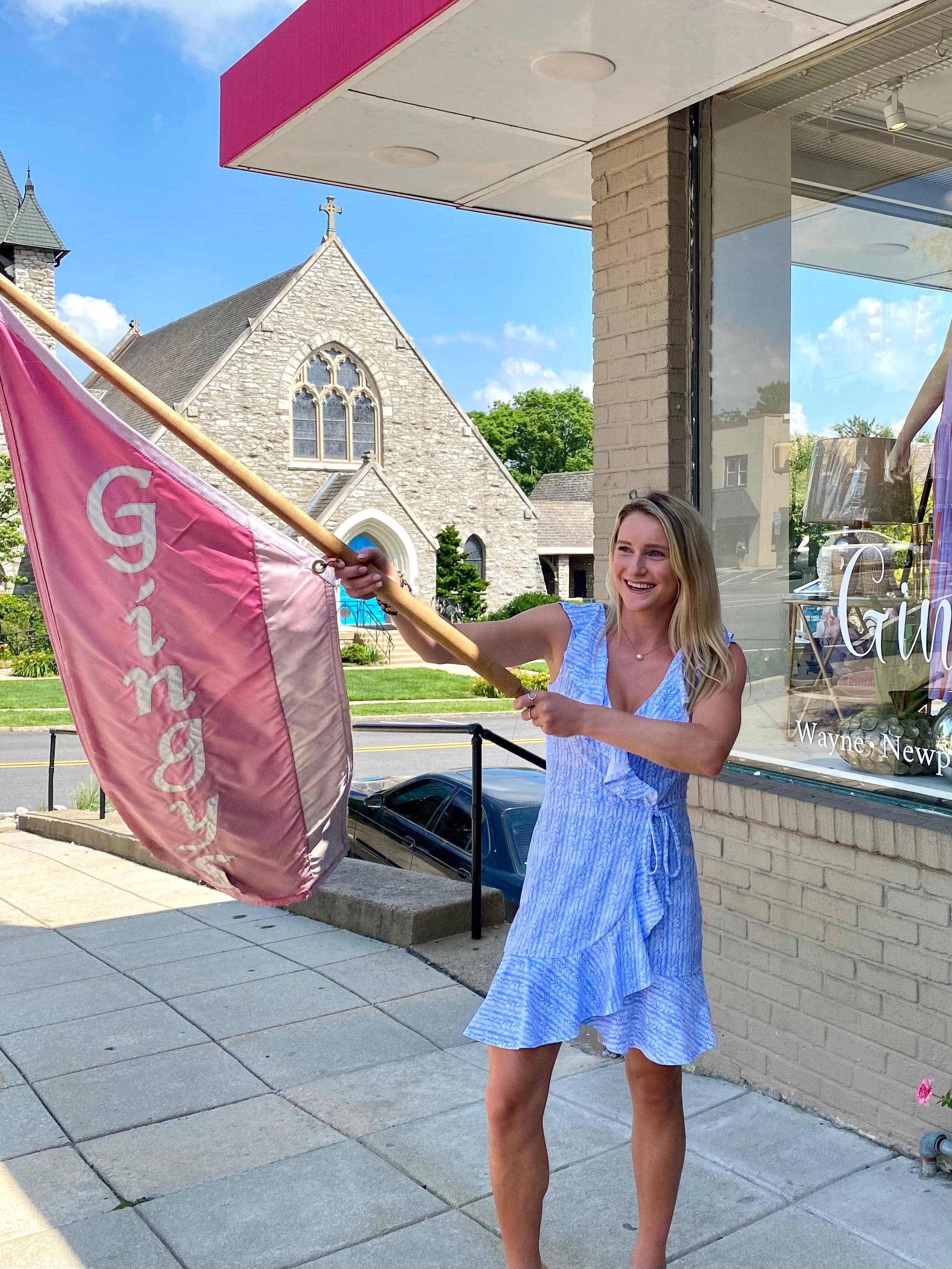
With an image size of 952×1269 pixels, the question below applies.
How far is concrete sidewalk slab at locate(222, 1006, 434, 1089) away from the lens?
4297 millimetres

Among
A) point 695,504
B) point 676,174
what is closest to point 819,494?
point 695,504

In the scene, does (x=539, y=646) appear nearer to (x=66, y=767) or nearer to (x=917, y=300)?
(x=917, y=300)

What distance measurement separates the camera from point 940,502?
343cm

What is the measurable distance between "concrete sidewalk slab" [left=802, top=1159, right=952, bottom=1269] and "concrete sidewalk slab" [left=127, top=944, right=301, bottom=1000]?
113 inches

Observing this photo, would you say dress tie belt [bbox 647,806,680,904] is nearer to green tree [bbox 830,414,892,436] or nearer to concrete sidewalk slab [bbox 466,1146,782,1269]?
concrete sidewalk slab [bbox 466,1146,782,1269]

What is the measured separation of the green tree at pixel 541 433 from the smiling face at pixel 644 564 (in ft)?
281

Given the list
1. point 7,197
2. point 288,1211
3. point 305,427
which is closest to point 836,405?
point 288,1211

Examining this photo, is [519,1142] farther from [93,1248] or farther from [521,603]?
[521,603]

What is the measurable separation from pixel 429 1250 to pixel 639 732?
1.55 metres

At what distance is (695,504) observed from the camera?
4406 mm

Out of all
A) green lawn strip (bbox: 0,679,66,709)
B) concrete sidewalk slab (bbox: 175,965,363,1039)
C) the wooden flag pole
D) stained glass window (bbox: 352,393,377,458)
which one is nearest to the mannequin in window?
the wooden flag pole

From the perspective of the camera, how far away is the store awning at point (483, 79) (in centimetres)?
341

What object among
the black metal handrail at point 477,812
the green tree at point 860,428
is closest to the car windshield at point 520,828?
the black metal handrail at point 477,812

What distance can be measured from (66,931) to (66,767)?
10146 millimetres
